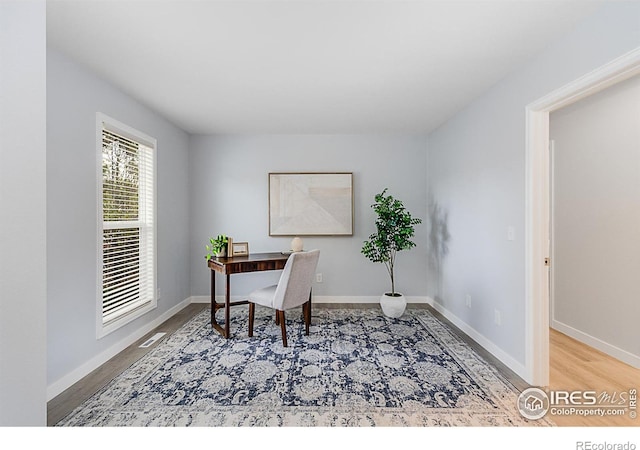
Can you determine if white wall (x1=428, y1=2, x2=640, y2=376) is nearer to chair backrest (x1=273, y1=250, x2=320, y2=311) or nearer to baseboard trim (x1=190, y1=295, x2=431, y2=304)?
baseboard trim (x1=190, y1=295, x2=431, y2=304)

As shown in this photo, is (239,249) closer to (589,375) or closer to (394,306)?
(394,306)

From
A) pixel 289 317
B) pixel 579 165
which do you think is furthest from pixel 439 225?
pixel 289 317

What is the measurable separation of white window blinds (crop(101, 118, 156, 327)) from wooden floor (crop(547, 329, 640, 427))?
3426 mm

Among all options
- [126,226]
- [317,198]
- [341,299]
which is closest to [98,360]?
[126,226]

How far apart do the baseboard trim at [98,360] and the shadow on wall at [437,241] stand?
11.0 feet

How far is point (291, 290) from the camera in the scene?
9.63ft

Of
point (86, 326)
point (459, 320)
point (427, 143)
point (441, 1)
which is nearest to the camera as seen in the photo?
point (441, 1)

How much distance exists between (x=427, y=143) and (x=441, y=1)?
9.18ft

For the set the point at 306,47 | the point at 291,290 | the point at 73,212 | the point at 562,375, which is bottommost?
the point at 562,375

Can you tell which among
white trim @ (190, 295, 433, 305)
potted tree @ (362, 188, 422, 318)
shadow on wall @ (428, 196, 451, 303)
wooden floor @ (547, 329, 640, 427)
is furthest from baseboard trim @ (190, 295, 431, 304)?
wooden floor @ (547, 329, 640, 427)

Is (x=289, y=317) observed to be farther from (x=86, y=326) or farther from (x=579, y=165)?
(x=579, y=165)

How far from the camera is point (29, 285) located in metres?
0.88

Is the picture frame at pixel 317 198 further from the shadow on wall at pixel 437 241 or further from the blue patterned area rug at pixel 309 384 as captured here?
the blue patterned area rug at pixel 309 384

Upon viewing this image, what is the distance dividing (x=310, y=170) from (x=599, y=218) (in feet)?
10.3
